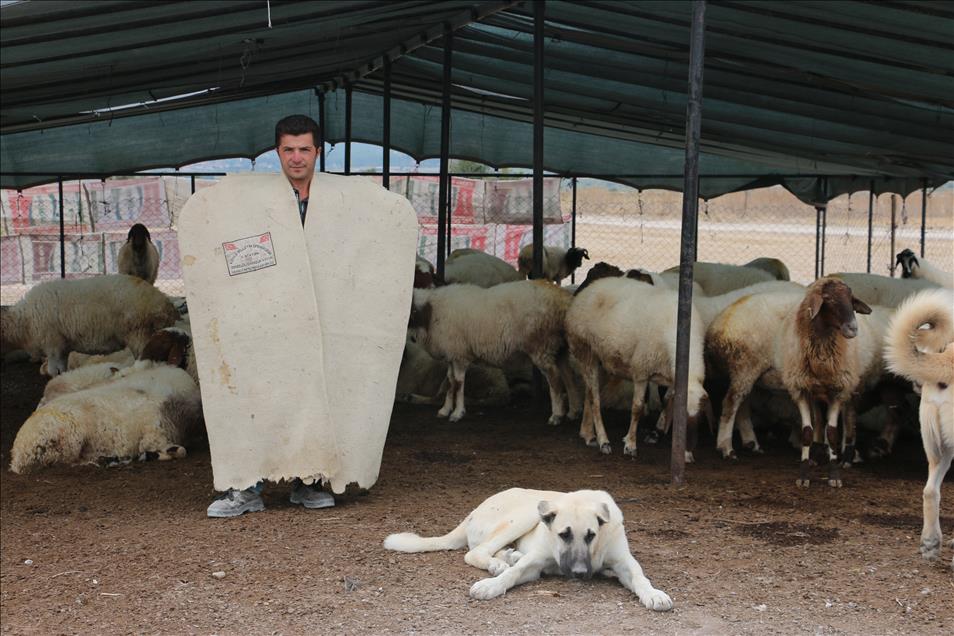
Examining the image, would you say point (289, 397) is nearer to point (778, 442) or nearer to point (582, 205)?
point (778, 442)

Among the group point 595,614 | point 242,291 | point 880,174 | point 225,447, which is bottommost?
point 595,614

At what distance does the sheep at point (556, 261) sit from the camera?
53.6ft

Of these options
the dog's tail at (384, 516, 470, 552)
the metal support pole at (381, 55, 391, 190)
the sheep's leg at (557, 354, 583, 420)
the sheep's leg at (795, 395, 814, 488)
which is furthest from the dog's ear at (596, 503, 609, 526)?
the metal support pole at (381, 55, 391, 190)

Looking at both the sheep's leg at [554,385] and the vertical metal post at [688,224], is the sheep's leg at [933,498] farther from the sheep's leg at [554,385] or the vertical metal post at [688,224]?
the sheep's leg at [554,385]

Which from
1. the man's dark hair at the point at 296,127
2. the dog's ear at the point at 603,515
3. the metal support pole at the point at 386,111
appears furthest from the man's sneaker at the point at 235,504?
the metal support pole at the point at 386,111

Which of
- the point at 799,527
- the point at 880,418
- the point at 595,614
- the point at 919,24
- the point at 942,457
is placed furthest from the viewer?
the point at 880,418

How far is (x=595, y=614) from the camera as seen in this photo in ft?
15.8

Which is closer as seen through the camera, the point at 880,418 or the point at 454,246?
the point at 880,418

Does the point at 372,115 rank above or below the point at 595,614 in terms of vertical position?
above

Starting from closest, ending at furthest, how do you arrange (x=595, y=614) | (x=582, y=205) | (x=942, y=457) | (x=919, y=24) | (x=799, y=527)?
(x=595, y=614)
(x=942, y=457)
(x=799, y=527)
(x=919, y=24)
(x=582, y=205)

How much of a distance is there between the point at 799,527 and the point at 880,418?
3.07 metres

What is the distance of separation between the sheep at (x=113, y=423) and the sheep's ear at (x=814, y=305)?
193 inches

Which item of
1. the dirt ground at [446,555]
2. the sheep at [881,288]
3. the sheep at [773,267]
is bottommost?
the dirt ground at [446,555]

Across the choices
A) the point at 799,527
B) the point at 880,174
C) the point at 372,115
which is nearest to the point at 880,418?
the point at 799,527
